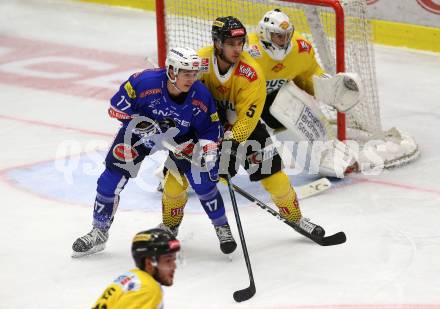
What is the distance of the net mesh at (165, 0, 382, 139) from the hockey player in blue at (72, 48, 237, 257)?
176cm

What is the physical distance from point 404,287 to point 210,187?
1.06 meters

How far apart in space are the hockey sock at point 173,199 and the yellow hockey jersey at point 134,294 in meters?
2.08

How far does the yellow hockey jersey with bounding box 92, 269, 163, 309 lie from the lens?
3.23m

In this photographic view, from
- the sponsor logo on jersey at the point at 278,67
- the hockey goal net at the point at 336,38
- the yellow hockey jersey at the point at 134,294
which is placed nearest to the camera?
the yellow hockey jersey at the point at 134,294

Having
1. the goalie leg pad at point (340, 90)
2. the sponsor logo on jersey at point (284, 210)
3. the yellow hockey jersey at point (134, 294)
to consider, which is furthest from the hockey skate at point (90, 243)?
the yellow hockey jersey at point (134, 294)

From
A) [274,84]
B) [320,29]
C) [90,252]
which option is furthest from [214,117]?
[320,29]

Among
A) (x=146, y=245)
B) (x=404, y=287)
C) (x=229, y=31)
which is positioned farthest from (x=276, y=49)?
(x=146, y=245)

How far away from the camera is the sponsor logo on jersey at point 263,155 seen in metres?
5.53

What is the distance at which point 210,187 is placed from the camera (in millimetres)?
5227

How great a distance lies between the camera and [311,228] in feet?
18.1

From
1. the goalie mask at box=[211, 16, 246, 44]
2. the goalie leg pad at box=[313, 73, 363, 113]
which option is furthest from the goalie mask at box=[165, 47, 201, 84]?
the goalie leg pad at box=[313, 73, 363, 113]

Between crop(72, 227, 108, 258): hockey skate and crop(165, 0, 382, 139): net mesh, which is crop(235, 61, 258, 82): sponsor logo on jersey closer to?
crop(72, 227, 108, 258): hockey skate

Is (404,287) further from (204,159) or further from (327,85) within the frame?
(327,85)

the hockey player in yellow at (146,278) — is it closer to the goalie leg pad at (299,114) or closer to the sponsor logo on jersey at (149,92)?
the sponsor logo on jersey at (149,92)
